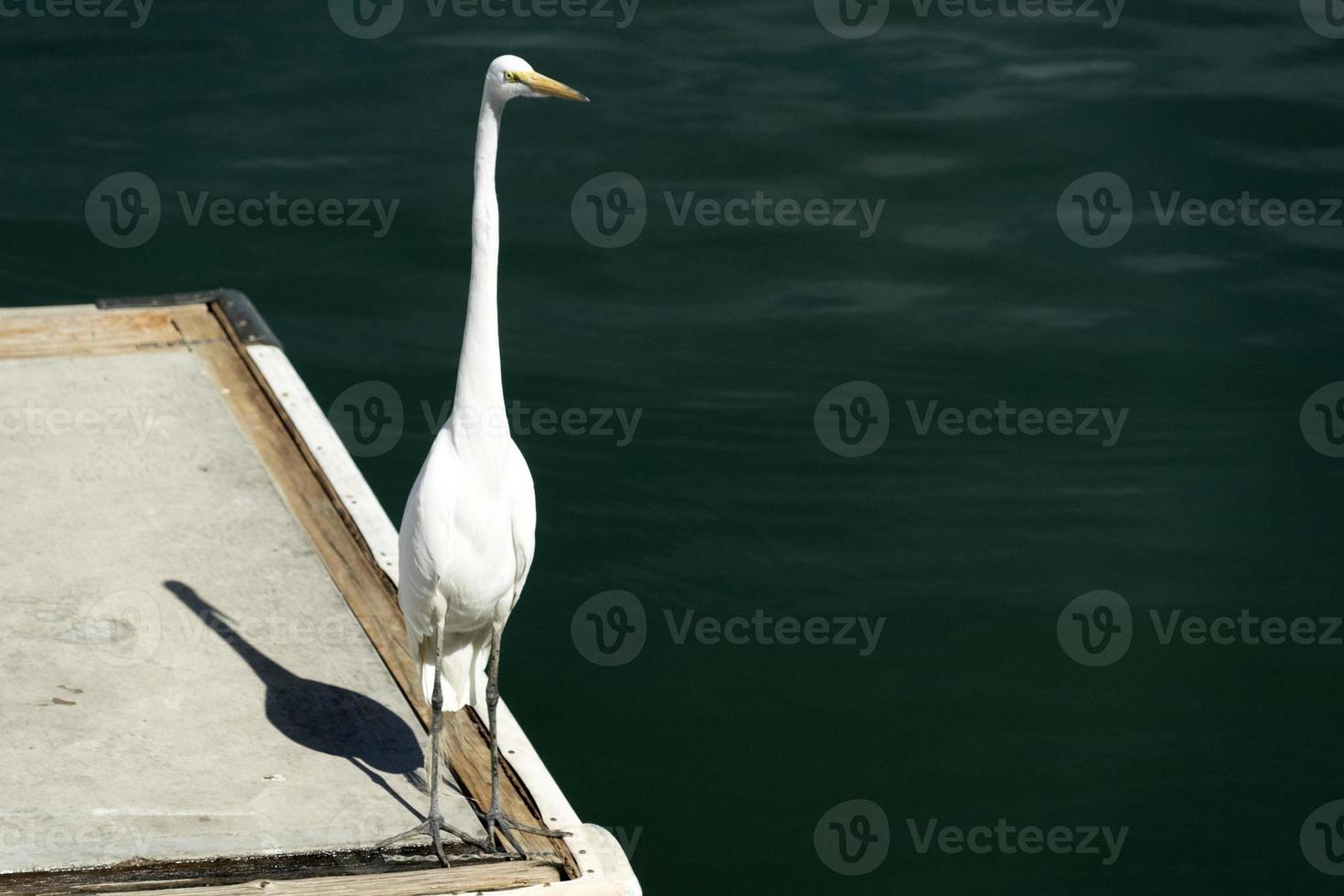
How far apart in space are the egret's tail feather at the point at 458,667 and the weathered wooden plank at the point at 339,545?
0.14 m

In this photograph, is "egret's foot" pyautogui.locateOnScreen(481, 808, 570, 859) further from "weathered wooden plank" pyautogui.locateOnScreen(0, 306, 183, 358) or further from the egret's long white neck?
"weathered wooden plank" pyautogui.locateOnScreen(0, 306, 183, 358)

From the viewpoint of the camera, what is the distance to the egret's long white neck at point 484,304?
15.0 ft

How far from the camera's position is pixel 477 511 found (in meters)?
4.76

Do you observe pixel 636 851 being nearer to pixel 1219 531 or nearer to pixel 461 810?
pixel 461 810

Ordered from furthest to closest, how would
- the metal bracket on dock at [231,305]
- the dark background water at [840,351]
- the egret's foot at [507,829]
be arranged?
the metal bracket on dock at [231,305] → the dark background water at [840,351] → the egret's foot at [507,829]

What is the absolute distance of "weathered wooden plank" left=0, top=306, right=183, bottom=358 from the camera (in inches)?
282

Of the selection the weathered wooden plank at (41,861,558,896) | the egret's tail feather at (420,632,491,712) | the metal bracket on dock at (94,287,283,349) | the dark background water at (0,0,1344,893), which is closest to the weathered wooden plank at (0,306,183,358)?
the metal bracket on dock at (94,287,283,349)

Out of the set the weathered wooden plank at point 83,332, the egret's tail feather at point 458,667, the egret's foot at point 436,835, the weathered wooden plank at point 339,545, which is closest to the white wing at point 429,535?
the egret's tail feather at point 458,667

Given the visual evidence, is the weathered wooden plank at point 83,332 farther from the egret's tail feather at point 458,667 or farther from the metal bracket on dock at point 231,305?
the egret's tail feather at point 458,667

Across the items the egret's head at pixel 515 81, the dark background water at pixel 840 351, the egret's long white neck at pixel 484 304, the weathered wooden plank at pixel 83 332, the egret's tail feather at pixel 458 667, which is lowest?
the dark background water at pixel 840 351

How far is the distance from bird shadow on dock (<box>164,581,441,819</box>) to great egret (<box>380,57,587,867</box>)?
125 mm

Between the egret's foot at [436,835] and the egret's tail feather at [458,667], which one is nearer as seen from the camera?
the egret's foot at [436,835]

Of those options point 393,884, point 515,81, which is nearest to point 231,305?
point 515,81

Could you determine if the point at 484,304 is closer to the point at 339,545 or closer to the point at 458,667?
the point at 458,667
